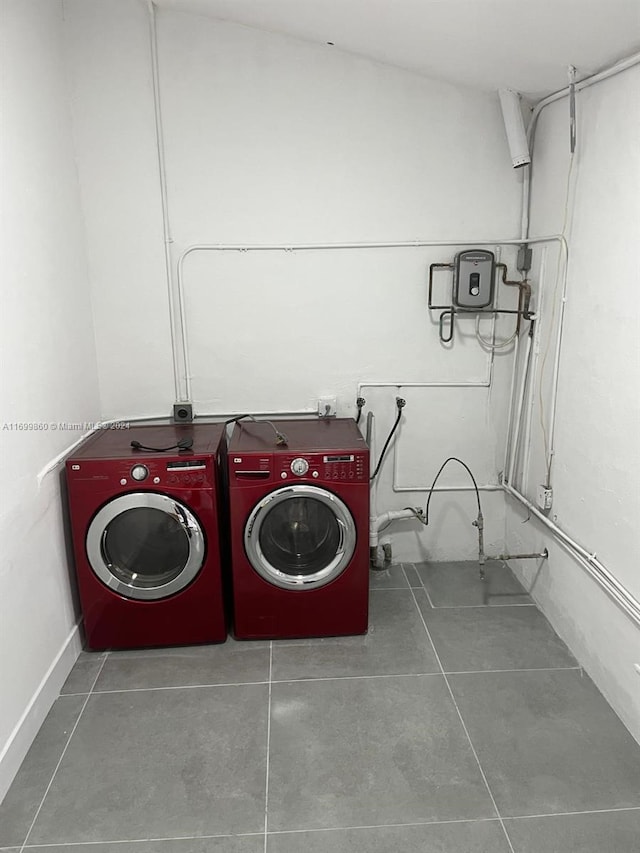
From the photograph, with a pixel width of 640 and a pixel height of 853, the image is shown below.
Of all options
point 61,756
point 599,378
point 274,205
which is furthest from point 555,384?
point 61,756

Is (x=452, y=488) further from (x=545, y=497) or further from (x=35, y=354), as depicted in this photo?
(x=35, y=354)

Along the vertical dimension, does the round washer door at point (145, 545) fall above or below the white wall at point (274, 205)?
below

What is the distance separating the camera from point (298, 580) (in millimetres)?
2637

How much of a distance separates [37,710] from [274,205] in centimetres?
228

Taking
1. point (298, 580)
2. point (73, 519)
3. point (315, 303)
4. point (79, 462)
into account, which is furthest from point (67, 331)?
point (298, 580)

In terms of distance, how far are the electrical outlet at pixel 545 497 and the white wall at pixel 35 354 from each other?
2.07 metres

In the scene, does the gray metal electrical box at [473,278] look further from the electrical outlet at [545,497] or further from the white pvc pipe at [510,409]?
the electrical outlet at [545,497]

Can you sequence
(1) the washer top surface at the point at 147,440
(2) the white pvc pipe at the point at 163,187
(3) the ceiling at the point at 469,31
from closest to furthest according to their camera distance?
(3) the ceiling at the point at 469,31 < (1) the washer top surface at the point at 147,440 < (2) the white pvc pipe at the point at 163,187

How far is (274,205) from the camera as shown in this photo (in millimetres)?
2865

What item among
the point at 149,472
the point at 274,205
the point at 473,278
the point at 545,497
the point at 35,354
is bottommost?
the point at 545,497

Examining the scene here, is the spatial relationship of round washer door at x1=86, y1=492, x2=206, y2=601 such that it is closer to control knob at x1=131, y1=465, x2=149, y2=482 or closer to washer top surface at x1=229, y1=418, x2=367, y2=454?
control knob at x1=131, y1=465, x2=149, y2=482

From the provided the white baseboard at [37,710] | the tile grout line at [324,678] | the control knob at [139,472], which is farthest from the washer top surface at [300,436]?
the white baseboard at [37,710]

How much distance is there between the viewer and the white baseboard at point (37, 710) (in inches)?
76.6

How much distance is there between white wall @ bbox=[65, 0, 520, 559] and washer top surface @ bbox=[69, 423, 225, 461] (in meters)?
0.16
